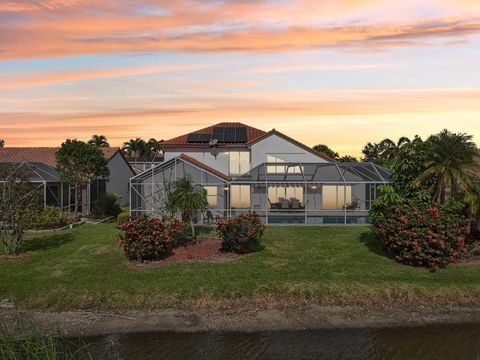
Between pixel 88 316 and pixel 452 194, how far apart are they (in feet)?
63.4

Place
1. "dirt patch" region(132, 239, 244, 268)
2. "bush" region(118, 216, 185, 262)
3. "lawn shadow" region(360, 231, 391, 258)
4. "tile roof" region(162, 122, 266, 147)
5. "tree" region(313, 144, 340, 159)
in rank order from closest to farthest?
1. "bush" region(118, 216, 185, 262)
2. "dirt patch" region(132, 239, 244, 268)
3. "lawn shadow" region(360, 231, 391, 258)
4. "tile roof" region(162, 122, 266, 147)
5. "tree" region(313, 144, 340, 159)

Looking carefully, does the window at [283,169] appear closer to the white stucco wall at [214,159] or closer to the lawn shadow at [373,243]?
the white stucco wall at [214,159]

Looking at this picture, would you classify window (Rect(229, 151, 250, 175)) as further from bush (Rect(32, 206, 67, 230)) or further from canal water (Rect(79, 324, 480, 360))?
canal water (Rect(79, 324, 480, 360))

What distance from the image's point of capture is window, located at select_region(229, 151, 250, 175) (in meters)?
43.9

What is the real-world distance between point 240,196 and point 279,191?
3532 mm

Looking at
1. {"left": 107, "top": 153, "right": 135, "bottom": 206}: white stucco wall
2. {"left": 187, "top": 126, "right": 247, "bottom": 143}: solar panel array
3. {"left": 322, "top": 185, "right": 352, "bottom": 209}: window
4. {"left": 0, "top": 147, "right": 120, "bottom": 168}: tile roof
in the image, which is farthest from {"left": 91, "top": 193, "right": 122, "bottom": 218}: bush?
{"left": 322, "top": 185, "right": 352, "bottom": 209}: window

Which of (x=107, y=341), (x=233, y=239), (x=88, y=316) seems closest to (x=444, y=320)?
(x=233, y=239)

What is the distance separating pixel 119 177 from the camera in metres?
50.8

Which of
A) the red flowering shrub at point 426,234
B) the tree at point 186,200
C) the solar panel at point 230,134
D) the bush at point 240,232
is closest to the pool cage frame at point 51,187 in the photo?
the solar panel at point 230,134

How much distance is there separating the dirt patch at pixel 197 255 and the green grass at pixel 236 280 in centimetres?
66

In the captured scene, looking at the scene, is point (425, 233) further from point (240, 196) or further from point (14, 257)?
point (14, 257)

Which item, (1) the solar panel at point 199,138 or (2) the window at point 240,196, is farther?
(1) the solar panel at point 199,138

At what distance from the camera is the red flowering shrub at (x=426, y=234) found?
20438 millimetres

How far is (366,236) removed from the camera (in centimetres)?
2669
